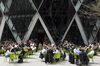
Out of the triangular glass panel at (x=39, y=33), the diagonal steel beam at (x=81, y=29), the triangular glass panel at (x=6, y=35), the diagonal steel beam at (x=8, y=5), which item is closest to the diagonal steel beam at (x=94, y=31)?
the diagonal steel beam at (x=81, y=29)

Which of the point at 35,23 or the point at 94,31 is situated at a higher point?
the point at 35,23

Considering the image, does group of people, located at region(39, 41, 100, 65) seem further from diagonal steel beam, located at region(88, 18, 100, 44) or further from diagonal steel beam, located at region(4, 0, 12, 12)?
diagonal steel beam, located at region(4, 0, 12, 12)

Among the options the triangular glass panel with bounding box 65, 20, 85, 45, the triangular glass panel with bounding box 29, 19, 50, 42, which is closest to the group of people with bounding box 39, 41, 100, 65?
the triangular glass panel with bounding box 65, 20, 85, 45

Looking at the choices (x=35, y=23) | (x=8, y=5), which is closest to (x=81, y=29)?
(x=35, y=23)

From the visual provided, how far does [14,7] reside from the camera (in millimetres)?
42906

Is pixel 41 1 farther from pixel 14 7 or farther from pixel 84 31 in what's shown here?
pixel 84 31

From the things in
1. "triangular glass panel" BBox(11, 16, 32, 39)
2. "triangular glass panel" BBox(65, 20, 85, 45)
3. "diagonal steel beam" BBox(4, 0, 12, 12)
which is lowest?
"triangular glass panel" BBox(65, 20, 85, 45)

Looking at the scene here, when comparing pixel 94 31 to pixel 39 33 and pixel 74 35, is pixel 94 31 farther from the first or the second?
pixel 39 33

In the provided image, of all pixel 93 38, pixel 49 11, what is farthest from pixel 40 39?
pixel 93 38

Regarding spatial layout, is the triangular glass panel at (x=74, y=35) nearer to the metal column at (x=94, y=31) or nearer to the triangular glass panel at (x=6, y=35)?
the metal column at (x=94, y=31)

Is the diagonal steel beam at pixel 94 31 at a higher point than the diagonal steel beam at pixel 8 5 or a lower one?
lower

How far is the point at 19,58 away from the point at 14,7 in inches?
804

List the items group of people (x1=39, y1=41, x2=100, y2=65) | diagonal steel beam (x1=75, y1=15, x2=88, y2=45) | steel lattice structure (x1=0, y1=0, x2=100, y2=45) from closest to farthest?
group of people (x1=39, y1=41, x2=100, y2=65)
steel lattice structure (x1=0, y1=0, x2=100, y2=45)
diagonal steel beam (x1=75, y1=15, x2=88, y2=45)

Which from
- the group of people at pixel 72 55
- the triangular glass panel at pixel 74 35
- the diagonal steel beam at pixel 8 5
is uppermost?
the diagonal steel beam at pixel 8 5
